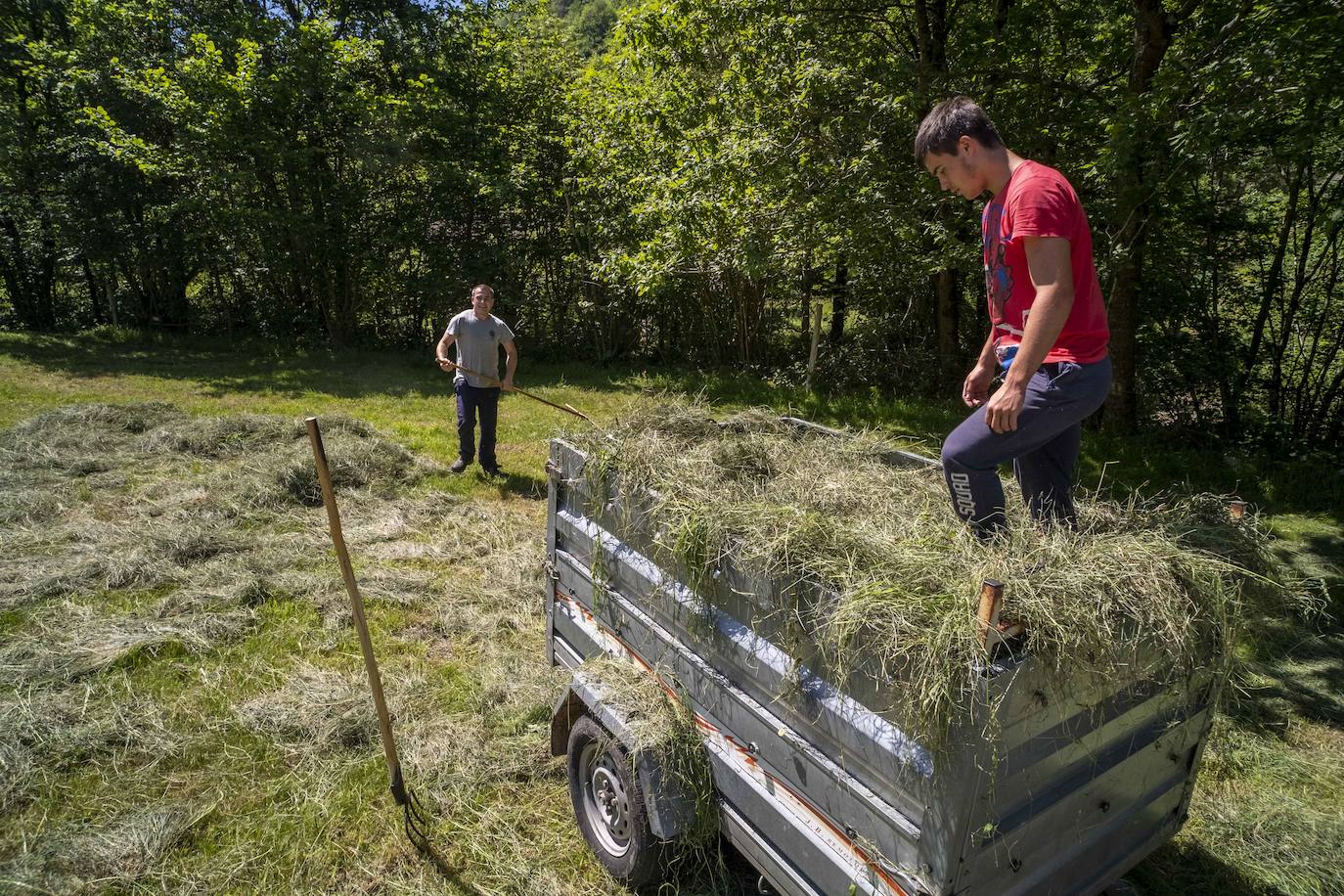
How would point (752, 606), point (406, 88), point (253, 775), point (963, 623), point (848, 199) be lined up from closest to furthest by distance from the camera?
point (963, 623), point (752, 606), point (253, 775), point (848, 199), point (406, 88)

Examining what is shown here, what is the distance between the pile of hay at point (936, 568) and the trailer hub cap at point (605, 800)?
2.63 feet

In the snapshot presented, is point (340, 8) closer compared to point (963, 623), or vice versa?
point (963, 623)

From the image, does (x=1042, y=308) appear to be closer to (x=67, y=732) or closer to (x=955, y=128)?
(x=955, y=128)

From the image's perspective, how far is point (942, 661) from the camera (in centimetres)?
153

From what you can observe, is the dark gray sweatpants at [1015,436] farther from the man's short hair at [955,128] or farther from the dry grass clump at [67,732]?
the dry grass clump at [67,732]

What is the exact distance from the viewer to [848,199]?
7.20 m

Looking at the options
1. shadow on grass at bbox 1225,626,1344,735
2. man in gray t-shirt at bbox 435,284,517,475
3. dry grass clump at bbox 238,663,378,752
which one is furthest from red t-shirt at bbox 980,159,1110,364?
man in gray t-shirt at bbox 435,284,517,475

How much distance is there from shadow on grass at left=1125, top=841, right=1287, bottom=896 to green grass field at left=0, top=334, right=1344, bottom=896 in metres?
0.01

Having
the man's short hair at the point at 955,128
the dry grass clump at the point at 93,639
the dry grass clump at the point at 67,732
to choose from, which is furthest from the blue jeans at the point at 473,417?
the man's short hair at the point at 955,128

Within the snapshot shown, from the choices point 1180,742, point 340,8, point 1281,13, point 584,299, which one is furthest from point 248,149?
point 1180,742

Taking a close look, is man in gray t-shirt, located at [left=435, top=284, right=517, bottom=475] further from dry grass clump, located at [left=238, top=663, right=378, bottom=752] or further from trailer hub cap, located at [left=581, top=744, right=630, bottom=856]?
trailer hub cap, located at [left=581, top=744, right=630, bottom=856]

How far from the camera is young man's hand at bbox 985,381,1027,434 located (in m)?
2.12

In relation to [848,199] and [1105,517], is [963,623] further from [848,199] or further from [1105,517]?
[848,199]

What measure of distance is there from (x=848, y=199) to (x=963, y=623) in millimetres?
6388
